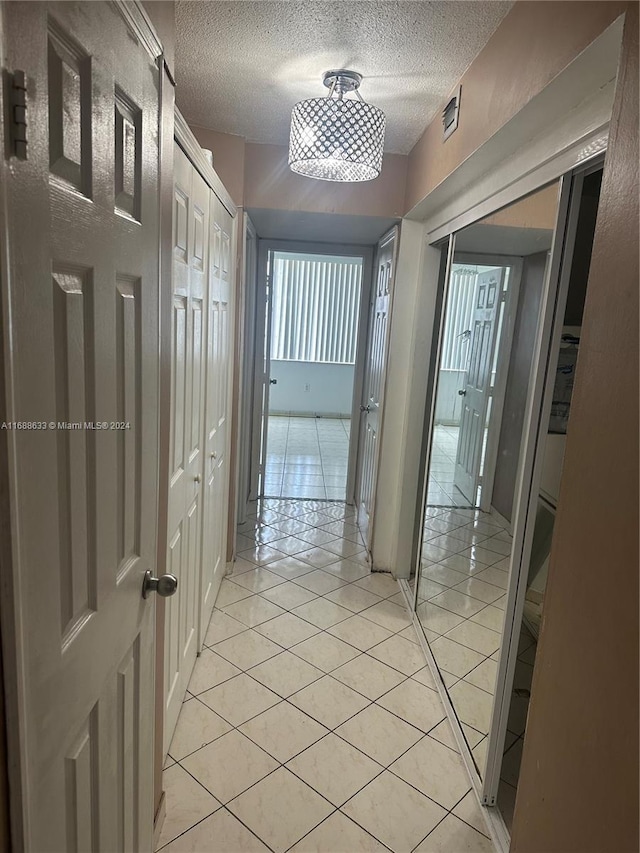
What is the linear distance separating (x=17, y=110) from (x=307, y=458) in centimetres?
546

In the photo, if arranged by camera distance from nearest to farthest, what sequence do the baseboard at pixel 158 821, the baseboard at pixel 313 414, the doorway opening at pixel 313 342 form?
the baseboard at pixel 158 821 < the doorway opening at pixel 313 342 < the baseboard at pixel 313 414

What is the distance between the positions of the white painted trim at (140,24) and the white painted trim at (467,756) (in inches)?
88.5

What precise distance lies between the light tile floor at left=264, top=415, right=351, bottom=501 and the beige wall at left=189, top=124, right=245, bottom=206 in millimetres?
2623

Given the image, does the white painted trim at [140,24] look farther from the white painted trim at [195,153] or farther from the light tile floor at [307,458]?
the light tile floor at [307,458]

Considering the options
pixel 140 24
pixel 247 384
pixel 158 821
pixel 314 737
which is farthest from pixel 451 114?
pixel 158 821

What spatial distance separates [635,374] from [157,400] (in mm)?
958

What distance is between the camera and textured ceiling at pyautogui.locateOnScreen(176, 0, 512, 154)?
5.15ft

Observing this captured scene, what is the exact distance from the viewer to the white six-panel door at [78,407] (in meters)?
0.64

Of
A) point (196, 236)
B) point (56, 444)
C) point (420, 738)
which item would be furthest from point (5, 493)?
point (420, 738)

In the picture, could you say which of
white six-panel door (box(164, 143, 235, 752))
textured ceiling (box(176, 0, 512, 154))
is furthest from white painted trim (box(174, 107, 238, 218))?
textured ceiling (box(176, 0, 512, 154))

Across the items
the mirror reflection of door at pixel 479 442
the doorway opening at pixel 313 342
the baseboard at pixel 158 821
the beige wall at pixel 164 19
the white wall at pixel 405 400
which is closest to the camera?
the beige wall at pixel 164 19

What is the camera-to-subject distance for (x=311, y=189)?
289cm

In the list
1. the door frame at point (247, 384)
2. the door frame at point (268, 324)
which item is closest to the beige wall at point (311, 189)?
the door frame at point (247, 384)

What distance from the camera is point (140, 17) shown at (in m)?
0.96
